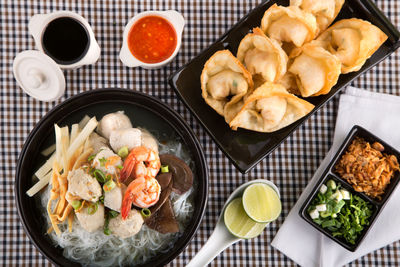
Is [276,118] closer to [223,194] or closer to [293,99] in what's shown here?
[293,99]

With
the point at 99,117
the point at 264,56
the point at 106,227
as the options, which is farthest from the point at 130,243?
the point at 264,56

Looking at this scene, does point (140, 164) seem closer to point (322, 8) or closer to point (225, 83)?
point (225, 83)

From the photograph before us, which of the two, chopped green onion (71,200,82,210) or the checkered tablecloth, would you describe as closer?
chopped green onion (71,200,82,210)

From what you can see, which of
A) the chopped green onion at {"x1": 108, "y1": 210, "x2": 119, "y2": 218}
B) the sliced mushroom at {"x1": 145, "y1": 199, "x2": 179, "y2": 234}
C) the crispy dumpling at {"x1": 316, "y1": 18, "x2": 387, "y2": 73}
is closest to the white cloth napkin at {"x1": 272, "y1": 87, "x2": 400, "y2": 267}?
the crispy dumpling at {"x1": 316, "y1": 18, "x2": 387, "y2": 73}

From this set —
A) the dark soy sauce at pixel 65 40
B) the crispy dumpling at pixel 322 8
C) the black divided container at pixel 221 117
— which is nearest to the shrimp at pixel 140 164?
the black divided container at pixel 221 117

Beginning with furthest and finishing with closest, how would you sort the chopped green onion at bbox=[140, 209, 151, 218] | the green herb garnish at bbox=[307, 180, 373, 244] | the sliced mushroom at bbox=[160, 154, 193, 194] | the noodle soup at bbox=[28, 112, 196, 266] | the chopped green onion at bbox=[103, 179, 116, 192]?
1. the green herb garnish at bbox=[307, 180, 373, 244]
2. the noodle soup at bbox=[28, 112, 196, 266]
3. the sliced mushroom at bbox=[160, 154, 193, 194]
4. the chopped green onion at bbox=[140, 209, 151, 218]
5. the chopped green onion at bbox=[103, 179, 116, 192]

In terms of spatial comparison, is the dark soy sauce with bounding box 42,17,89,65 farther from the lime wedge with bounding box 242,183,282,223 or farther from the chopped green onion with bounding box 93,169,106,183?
the lime wedge with bounding box 242,183,282,223

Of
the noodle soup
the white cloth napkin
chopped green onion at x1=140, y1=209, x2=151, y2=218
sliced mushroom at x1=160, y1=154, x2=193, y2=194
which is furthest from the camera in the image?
the white cloth napkin
